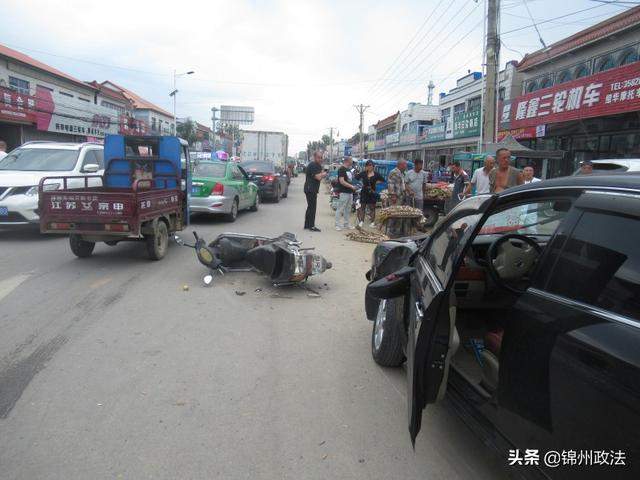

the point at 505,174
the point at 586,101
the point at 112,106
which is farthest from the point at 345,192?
the point at 112,106

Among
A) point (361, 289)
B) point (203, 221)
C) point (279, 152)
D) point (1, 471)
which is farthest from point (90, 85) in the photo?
point (1, 471)

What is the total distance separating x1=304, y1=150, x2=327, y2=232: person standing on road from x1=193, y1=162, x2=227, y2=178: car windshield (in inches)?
97.6

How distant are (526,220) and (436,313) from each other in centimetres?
183

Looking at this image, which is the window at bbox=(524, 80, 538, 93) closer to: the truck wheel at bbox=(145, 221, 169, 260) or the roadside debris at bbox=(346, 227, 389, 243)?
the roadside debris at bbox=(346, 227, 389, 243)

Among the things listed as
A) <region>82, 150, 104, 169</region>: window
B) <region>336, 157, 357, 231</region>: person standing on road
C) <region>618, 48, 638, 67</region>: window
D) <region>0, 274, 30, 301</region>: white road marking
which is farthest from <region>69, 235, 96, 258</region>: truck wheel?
<region>618, 48, 638, 67</region>: window

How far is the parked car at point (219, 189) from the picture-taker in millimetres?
11781

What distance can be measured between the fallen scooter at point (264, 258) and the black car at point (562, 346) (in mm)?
3146

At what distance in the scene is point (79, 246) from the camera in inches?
298

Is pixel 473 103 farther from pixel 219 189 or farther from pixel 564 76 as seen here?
pixel 219 189

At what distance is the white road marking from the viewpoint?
571 centimetres

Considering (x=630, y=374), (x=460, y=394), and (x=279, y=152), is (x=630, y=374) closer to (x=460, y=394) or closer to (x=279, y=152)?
(x=460, y=394)

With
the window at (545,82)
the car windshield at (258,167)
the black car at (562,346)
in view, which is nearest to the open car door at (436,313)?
the black car at (562,346)

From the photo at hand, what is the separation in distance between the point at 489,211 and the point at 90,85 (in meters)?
43.4

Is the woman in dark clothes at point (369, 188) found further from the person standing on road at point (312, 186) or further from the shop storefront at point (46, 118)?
the shop storefront at point (46, 118)
